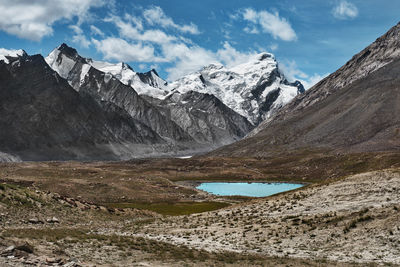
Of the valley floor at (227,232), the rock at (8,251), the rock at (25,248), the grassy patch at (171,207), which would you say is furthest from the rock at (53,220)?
the grassy patch at (171,207)

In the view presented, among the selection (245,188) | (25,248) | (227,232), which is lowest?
(25,248)

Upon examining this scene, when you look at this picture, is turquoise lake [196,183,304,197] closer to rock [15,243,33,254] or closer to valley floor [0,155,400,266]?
valley floor [0,155,400,266]

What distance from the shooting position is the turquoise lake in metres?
126

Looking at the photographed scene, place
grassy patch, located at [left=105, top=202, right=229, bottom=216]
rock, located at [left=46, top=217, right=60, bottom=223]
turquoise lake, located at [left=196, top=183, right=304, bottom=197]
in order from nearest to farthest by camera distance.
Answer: rock, located at [left=46, top=217, right=60, bottom=223], grassy patch, located at [left=105, top=202, right=229, bottom=216], turquoise lake, located at [left=196, top=183, right=304, bottom=197]

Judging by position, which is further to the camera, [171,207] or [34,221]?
[171,207]

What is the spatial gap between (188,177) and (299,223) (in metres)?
136

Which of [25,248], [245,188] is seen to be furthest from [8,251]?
[245,188]

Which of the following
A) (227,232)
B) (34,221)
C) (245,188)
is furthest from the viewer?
(245,188)

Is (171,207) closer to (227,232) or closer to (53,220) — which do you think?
(53,220)

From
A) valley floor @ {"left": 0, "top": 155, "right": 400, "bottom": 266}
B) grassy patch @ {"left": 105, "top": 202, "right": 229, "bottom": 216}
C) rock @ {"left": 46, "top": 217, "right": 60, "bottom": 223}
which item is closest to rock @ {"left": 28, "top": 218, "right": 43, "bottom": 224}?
valley floor @ {"left": 0, "top": 155, "right": 400, "bottom": 266}

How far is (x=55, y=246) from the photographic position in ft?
80.7

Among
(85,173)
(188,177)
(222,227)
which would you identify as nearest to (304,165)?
(188,177)

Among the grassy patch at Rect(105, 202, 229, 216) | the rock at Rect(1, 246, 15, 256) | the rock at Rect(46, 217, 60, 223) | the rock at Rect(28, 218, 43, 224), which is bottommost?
the rock at Rect(1, 246, 15, 256)

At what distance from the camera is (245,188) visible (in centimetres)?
13775
